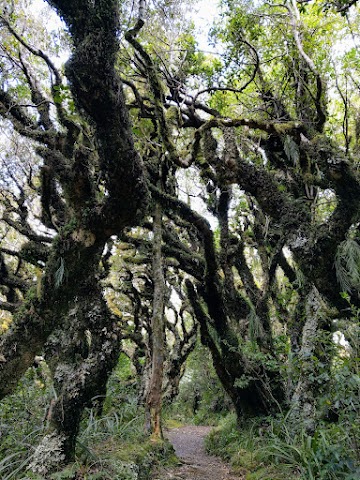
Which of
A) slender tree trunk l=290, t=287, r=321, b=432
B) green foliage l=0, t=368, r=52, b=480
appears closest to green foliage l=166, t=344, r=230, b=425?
slender tree trunk l=290, t=287, r=321, b=432

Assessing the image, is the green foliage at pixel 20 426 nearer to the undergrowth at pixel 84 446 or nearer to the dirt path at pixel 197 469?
the undergrowth at pixel 84 446

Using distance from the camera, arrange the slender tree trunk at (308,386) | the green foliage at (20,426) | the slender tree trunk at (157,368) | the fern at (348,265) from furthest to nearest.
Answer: the slender tree trunk at (157,368) < the slender tree trunk at (308,386) < the fern at (348,265) < the green foliage at (20,426)

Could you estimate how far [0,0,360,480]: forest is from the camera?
3.87 metres

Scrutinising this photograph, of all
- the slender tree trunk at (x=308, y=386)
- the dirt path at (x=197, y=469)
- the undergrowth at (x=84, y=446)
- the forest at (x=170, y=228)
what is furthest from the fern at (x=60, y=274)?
the slender tree trunk at (x=308, y=386)

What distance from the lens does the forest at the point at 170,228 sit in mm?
3873

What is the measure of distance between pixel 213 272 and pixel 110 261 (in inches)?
175

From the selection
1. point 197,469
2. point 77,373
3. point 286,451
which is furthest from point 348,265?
point 197,469

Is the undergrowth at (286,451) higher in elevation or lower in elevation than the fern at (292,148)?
lower

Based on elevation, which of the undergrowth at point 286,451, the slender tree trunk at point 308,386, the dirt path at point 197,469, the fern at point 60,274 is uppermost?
the fern at point 60,274

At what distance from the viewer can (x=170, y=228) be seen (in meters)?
10.6

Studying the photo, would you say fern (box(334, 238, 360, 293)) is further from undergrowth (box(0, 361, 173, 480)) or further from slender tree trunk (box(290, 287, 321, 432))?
undergrowth (box(0, 361, 173, 480))

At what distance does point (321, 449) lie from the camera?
3.93m

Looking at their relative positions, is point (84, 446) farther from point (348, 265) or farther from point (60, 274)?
point (348, 265)

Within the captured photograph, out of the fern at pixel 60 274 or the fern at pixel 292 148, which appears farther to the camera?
the fern at pixel 292 148
